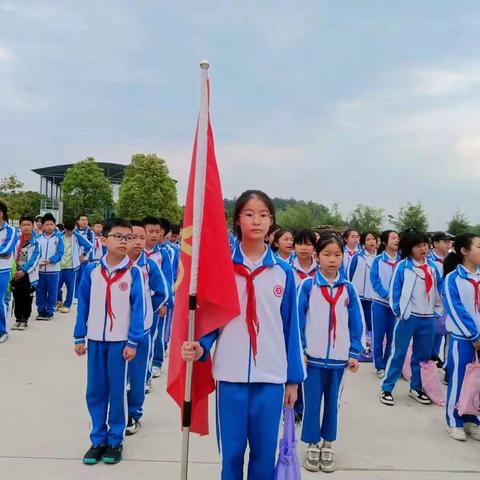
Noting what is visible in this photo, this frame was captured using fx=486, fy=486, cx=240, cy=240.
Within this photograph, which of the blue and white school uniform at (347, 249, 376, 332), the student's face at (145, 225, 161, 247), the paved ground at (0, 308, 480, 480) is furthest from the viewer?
the blue and white school uniform at (347, 249, 376, 332)

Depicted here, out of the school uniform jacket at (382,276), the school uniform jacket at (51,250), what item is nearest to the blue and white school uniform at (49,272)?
the school uniform jacket at (51,250)

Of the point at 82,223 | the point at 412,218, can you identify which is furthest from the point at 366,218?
the point at 82,223

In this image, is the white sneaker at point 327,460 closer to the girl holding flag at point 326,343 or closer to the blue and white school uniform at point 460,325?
the girl holding flag at point 326,343

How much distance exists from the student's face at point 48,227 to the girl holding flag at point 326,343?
6.40 meters

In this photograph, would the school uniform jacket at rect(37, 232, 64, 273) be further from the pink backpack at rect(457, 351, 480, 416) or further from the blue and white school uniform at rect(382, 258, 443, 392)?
the pink backpack at rect(457, 351, 480, 416)

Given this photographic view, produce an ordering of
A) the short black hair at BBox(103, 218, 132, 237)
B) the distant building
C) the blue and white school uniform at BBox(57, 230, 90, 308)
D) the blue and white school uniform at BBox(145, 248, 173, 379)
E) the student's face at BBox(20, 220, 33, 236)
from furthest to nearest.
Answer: the distant building, the blue and white school uniform at BBox(57, 230, 90, 308), the student's face at BBox(20, 220, 33, 236), the blue and white school uniform at BBox(145, 248, 173, 379), the short black hair at BBox(103, 218, 132, 237)

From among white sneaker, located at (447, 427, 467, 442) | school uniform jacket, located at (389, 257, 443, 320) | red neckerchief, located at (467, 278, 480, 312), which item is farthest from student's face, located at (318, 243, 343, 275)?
white sneaker, located at (447, 427, 467, 442)

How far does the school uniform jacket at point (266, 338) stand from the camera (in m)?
2.33

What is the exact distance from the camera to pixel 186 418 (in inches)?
85.2

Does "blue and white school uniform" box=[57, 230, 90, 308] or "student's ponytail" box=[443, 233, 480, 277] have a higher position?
"student's ponytail" box=[443, 233, 480, 277]

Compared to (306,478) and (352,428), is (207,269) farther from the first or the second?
(352,428)

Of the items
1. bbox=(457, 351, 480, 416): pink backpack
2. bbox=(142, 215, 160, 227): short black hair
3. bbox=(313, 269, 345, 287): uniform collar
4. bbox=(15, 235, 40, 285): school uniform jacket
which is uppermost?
bbox=(142, 215, 160, 227): short black hair

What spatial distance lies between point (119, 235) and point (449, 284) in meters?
2.72

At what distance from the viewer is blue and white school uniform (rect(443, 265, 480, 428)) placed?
392 centimetres
